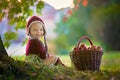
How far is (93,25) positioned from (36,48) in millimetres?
1979

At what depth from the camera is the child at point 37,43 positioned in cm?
285

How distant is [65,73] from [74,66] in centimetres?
38

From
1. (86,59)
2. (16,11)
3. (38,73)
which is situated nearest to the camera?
(38,73)

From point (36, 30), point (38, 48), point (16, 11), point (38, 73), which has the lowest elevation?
point (38, 73)

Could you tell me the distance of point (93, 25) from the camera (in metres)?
4.72

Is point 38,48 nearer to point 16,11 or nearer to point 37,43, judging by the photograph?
point 37,43

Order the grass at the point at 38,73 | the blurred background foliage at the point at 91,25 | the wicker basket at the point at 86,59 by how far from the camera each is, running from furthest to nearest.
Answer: the blurred background foliage at the point at 91,25 < the wicker basket at the point at 86,59 < the grass at the point at 38,73

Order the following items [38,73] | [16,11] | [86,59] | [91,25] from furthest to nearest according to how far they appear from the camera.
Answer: [91,25] < [16,11] < [86,59] < [38,73]

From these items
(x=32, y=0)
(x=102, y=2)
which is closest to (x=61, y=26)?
(x=102, y=2)

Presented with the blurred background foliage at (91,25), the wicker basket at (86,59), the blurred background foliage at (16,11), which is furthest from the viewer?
the blurred background foliage at (91,25)

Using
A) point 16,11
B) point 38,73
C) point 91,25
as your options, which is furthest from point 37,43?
point 91,25

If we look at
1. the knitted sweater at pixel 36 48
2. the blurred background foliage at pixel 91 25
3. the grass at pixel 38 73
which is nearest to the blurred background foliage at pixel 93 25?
the blurred background foliage at pixel 91 25

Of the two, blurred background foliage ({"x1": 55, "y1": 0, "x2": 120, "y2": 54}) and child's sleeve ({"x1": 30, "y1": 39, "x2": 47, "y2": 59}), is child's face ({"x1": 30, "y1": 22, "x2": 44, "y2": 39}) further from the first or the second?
blurred background foliage ({"x1": 55, "y1": 0, "x2": 120, "y2": 54})

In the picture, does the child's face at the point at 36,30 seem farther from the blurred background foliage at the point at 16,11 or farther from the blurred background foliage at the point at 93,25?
the blurred background foliage at the point at 93,25
